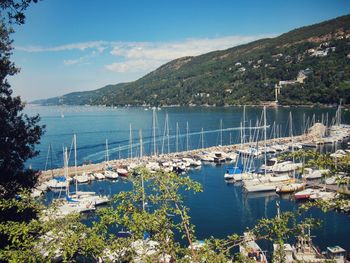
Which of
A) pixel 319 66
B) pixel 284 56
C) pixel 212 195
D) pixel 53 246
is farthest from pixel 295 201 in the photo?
pixel 284 56

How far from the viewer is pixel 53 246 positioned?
22.6 ft

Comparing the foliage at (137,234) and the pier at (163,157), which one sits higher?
the foliage at (137,234)

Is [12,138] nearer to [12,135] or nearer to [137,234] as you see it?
[12,135]

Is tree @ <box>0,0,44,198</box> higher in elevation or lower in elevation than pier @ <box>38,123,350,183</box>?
higher

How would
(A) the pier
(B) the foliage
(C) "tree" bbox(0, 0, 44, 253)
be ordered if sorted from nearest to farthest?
(B) the foliage, (C) "tree" bbox(0, 0, 44, 253), (A) the pier

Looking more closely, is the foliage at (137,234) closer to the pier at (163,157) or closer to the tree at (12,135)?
the tree at (12,135)

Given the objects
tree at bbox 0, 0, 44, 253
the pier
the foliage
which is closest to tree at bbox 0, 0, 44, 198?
tree at bbox 0, 0, 44, 253

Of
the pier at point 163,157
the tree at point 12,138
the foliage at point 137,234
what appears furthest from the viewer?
the pier at point 163,157

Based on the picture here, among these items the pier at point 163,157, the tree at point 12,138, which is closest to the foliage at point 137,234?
the tree at point 12,138

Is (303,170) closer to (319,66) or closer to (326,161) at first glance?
(326,161)

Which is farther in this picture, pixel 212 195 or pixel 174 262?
pixel 212 195

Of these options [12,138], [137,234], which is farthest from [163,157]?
[137,234]

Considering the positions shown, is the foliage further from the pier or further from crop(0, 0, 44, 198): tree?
the pier

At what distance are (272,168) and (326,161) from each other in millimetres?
37587
